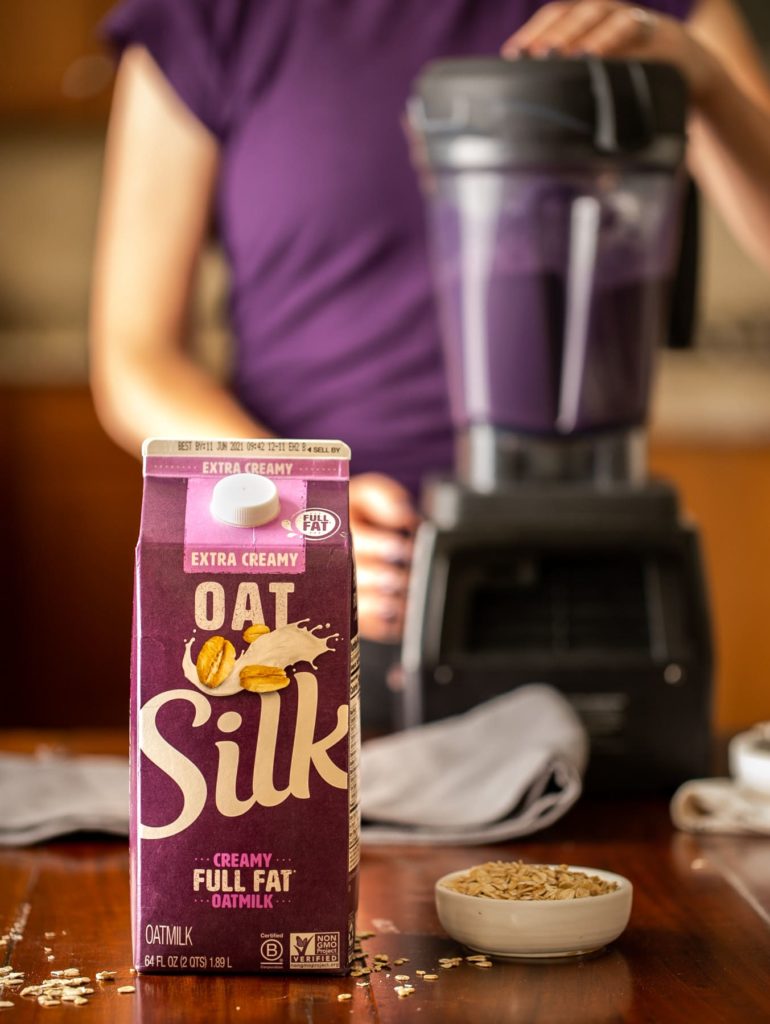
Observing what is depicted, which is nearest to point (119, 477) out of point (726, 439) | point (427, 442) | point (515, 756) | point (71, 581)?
point (71, 581)

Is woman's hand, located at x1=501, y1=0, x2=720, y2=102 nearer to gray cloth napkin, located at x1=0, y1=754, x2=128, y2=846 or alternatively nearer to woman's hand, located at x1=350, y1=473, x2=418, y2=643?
woman's hand, located at x1=350, y1=473, x2=418, y2=643

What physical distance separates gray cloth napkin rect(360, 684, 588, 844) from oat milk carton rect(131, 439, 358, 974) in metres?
0.26

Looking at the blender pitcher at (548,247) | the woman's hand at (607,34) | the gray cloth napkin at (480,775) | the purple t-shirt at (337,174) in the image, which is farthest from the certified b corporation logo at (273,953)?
the purple t-shirt at (337,174)

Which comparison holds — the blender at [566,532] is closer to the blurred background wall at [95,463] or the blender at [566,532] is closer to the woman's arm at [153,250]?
the woman's arm at [153,250]

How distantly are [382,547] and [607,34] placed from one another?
16.4 inches

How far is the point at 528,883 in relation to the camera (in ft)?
2.19

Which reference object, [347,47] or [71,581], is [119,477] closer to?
[71,581]

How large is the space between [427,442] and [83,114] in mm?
2051

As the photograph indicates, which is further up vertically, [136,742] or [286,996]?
[136,742]

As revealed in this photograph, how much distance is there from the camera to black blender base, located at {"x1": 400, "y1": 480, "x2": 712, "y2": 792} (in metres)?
1.04

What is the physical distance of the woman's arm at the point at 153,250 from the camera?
1380mm

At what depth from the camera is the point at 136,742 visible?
2.08 ft

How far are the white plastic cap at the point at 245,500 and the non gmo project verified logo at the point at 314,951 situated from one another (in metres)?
0.18

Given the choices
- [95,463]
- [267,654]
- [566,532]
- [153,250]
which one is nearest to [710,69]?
[566,532]
